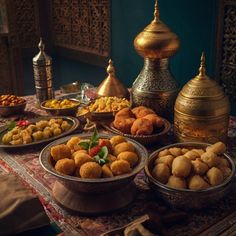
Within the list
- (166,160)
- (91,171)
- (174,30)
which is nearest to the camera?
(91,171)

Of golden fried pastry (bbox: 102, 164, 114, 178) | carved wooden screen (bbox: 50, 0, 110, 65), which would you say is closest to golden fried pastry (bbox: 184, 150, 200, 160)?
golden fried pastry (bbox: 102, 164, 114, 178)

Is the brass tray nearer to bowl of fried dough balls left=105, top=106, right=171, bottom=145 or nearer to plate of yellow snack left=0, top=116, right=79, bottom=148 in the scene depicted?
bowl of fried dough balls left=105, top=106, right=171, bottom=145

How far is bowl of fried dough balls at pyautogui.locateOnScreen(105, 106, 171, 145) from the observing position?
118cm

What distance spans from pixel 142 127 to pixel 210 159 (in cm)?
33

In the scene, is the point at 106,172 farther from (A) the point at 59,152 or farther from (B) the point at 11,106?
(B) the point at 11,106

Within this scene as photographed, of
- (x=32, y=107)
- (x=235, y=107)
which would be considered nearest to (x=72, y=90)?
(x=32, y=107)

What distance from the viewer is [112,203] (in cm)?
89

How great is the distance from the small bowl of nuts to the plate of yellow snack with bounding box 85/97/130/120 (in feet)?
1.04

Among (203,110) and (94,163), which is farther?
(203,110)

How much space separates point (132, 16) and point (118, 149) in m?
1.71

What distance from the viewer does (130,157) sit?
0.90 metres

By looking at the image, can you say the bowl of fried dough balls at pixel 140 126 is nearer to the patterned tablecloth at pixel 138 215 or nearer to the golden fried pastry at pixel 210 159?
the patterned tablecloth at pixel 138 215

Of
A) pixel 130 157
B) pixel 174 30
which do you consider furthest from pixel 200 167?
pixel 174 30

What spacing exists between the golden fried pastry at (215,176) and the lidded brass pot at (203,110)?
0.27 m
